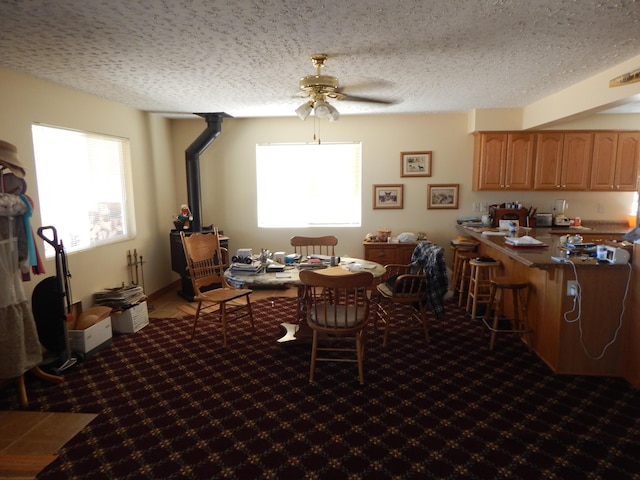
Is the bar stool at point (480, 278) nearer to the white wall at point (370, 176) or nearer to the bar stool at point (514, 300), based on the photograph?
the bar stool at point (514, 300)

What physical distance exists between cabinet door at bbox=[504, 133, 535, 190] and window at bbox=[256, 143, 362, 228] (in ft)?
6.47

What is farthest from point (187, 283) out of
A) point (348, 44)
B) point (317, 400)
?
point (348, 44)

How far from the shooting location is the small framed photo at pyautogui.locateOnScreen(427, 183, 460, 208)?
5.33m

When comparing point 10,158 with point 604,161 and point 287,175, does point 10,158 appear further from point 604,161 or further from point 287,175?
point 604,161

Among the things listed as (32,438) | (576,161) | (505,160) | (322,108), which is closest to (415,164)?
(505,160)

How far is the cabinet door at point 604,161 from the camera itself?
484 cm

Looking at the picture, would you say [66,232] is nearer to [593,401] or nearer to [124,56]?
[124,56]

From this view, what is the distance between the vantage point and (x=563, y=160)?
193 inches

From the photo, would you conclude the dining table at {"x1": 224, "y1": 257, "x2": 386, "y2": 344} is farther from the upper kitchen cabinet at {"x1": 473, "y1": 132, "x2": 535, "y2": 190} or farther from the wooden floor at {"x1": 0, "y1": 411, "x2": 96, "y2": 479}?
the upper kitchen cabinet at {"x1": 473, "y1": 132, "x2": 535, "y2": 190}

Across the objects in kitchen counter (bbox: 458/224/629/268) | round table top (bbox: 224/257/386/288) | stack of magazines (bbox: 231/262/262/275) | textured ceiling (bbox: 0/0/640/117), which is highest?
textured ceiling (bbox: 0/0/640/117)

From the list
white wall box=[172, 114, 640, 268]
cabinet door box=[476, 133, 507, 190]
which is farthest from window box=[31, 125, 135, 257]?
cabinet door box=[476, 133, 507, 190]

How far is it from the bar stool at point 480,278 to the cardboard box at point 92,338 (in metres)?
3.60

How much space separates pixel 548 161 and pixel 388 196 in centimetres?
210

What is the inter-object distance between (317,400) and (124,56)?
280cm
